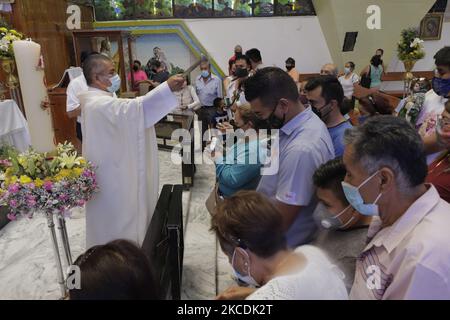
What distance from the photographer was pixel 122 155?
232 cm

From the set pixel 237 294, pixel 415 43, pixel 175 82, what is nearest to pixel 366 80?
pixel 415 43

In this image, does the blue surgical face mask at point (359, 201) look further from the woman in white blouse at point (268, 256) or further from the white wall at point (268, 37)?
the white wall at point (268, 37)

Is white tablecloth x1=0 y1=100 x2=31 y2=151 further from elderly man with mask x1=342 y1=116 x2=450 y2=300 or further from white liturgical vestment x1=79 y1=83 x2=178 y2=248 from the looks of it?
elderly man with mask x1=342 y1=116 x2=450 y2=300

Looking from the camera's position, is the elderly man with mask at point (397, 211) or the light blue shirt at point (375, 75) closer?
the elderly man with mask at point (397, 211)

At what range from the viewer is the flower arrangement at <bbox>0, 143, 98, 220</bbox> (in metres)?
1.93

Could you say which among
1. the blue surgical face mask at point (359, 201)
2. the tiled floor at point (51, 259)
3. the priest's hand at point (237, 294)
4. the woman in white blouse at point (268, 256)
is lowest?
the tiled floor at point (51, 259)

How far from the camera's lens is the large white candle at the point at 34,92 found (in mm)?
2559

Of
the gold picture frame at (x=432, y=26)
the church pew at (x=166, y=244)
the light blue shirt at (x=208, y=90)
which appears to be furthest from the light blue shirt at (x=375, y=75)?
the church pew at (x=166, y=244)

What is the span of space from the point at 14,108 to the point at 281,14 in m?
8.72

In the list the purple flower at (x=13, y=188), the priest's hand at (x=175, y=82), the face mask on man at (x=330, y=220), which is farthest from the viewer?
the priest's hand at (x=175, y=82)

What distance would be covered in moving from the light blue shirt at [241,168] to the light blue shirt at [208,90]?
4.01m

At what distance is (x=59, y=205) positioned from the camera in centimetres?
203

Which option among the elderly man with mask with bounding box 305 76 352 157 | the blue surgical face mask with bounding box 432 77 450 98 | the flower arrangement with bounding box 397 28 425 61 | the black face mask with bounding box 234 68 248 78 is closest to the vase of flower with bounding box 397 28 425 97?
the flower arrangement with bounding box 397 28 425 61
